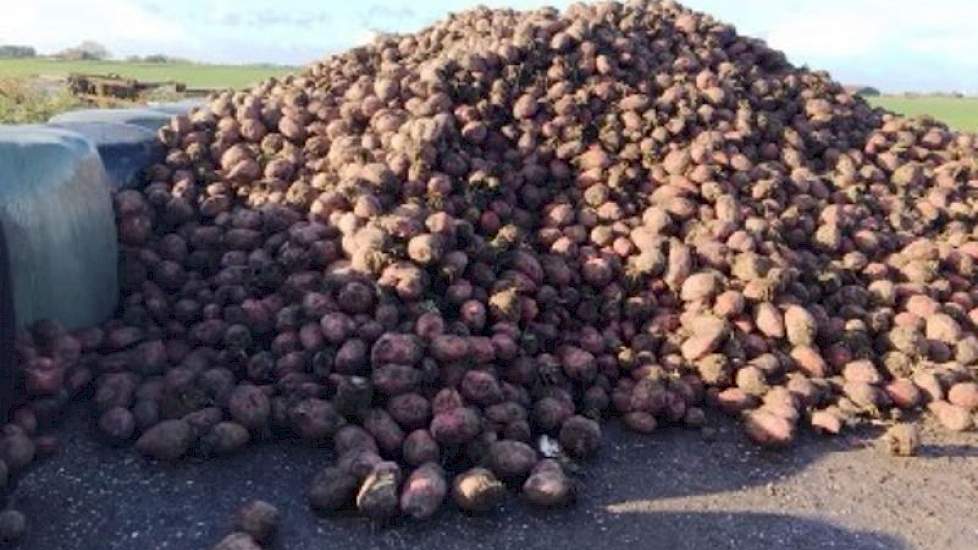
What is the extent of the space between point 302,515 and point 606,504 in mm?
1137

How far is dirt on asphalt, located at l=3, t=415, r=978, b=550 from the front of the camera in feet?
10.9

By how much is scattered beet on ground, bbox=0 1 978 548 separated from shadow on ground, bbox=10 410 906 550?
0.09 m

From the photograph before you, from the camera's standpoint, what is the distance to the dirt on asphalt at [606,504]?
3.31 metres

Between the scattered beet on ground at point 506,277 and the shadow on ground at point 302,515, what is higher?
the scattered beet on ground at point 506,277

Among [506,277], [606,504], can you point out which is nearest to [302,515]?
[606,504]

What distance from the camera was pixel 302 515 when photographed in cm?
340

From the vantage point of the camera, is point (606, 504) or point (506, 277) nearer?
point (606, 504)

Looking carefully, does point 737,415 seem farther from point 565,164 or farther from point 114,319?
point 114,319

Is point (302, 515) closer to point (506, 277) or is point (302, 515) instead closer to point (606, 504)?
point (606, 504)

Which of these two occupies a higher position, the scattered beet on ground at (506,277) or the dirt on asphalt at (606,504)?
the scattered beet on ground at (506,277)

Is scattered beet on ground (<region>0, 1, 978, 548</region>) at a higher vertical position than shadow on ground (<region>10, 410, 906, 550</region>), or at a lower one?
higher

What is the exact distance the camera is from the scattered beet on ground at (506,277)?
3713mm

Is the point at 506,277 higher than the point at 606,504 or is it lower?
higher

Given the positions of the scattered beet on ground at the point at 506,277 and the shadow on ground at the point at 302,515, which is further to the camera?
the scattered beet on ground at the point at 506,277
